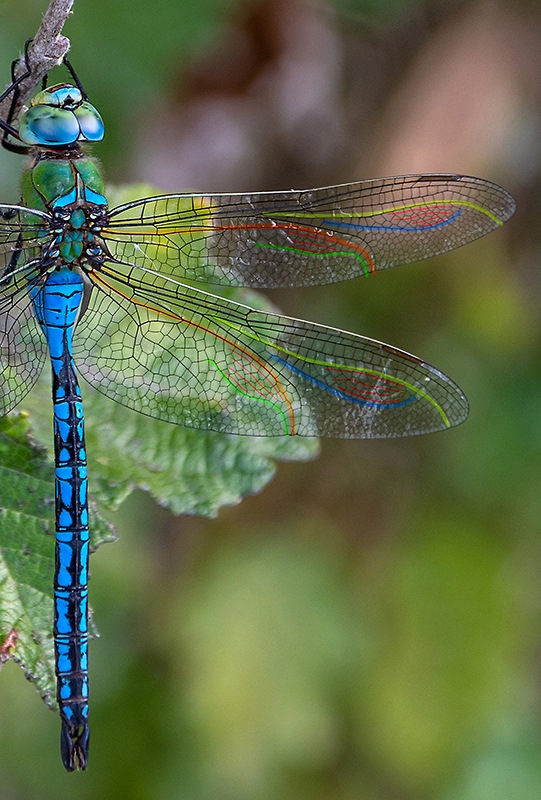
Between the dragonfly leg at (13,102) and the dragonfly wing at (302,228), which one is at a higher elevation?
the dragonfly leg at (13,102)

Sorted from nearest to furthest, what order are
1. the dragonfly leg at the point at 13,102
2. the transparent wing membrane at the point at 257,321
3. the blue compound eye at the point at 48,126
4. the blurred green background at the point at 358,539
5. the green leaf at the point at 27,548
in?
the green leaf at the point at 27,548 → the dragonfly leg at the point at 13,102 → the blue compound eye at the point at 48,126 → the transparent wing membrane at the point at 257,321 → the blurred green background at the point at 358,539

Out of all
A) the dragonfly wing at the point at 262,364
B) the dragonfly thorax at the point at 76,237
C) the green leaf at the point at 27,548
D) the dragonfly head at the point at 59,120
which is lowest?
the green leaf at the point at 27,548

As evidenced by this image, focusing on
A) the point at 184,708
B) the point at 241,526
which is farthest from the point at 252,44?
the point at 184,708

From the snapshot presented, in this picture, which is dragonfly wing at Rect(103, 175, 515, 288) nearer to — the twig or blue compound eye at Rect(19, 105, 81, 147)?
blue compound eye at Rect(19, 105, 81, 147)

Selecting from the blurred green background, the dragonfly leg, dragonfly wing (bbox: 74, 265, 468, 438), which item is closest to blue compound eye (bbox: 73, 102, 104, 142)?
the dragonfly leg

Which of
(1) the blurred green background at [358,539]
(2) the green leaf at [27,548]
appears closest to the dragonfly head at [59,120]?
(2) the green leaf at [27,548]

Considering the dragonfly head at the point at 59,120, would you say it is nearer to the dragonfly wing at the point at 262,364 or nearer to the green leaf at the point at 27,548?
the dragonfly wing at the point at 262,364
